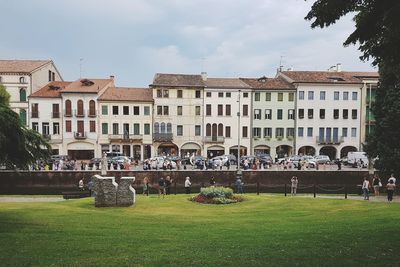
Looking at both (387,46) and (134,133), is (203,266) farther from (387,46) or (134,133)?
(134,133)

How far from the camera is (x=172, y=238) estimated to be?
12.3 meters

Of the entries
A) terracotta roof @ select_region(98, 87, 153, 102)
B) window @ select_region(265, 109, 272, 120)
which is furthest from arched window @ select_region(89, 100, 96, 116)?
window @ select_region(265, 109, 272, 120)

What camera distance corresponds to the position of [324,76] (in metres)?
62.7

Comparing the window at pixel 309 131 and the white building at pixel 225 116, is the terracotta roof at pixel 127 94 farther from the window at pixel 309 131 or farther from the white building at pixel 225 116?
the window at pixel 309 131

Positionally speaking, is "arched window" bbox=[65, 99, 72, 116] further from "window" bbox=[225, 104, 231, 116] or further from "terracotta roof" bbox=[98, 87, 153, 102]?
"window" bbox=[225, 104, 231, 116]

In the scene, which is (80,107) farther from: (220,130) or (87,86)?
(220,130)

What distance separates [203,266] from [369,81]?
6046 centimetres

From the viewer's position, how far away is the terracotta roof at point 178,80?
59281 mm

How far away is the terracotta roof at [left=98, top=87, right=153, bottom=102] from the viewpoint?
58381mm

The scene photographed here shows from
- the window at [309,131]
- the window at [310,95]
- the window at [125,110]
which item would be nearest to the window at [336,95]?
the window at [310,95]

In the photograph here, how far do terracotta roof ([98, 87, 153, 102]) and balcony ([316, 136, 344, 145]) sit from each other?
91.5ft

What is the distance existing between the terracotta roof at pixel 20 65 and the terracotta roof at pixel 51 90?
3.27 m

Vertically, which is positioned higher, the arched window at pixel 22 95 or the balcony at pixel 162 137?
the arched window at pixel 22 95

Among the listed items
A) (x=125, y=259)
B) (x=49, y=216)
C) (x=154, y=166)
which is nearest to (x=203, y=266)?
(x=125, y=259)
